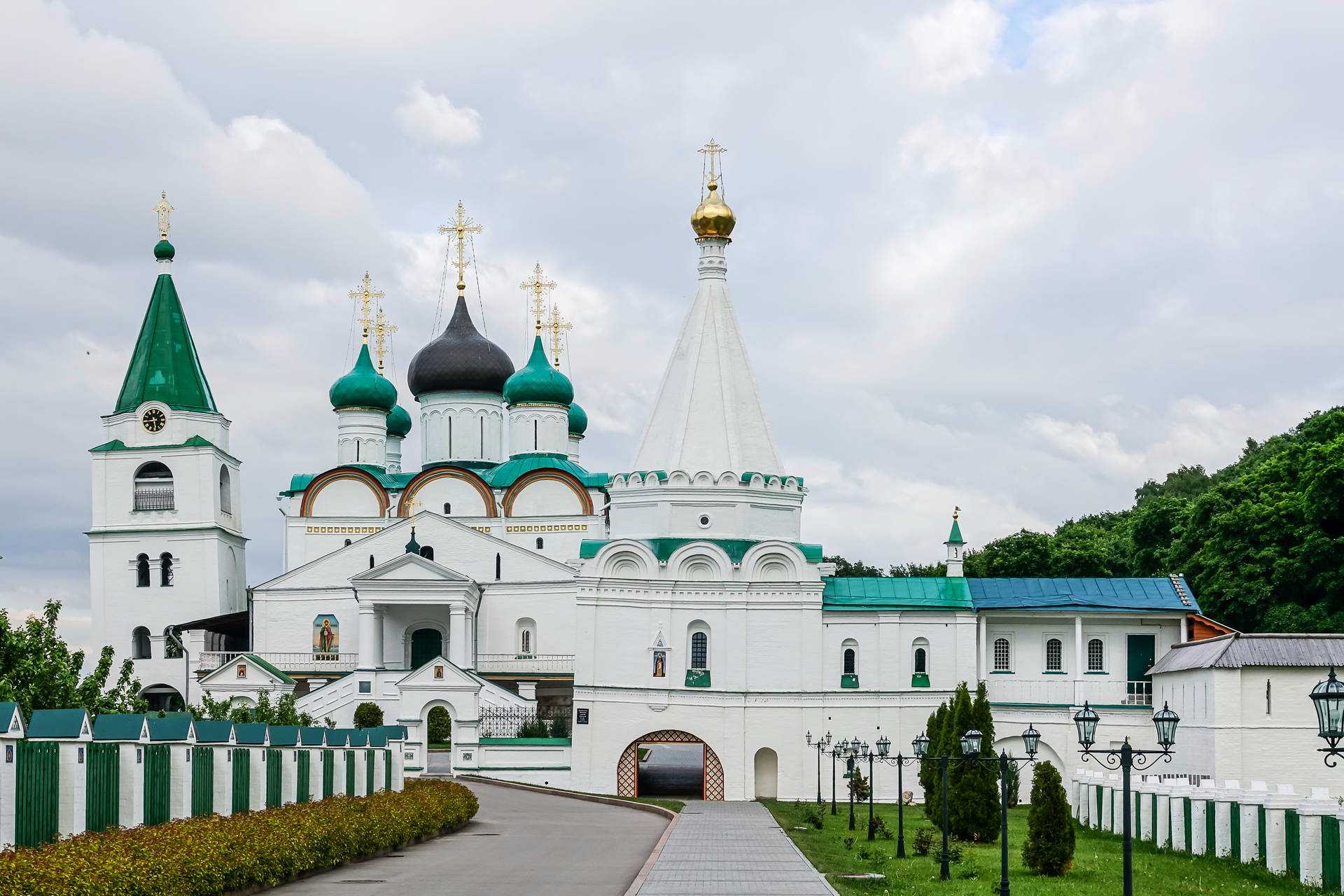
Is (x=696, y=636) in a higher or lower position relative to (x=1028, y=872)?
higher

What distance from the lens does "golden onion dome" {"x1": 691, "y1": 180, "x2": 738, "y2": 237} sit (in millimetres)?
40500

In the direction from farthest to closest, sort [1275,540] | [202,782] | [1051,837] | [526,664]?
[526,664] → [1275,540] → [1051,837] → [202,782]

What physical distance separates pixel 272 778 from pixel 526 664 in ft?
81.3

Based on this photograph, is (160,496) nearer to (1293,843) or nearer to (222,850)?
(222,850)

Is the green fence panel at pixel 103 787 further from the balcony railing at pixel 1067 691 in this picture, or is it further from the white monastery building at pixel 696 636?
the balcony railing at pixel 1067 691

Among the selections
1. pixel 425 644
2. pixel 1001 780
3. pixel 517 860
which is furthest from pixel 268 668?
pixel 1001 780

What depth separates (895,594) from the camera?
127 ft

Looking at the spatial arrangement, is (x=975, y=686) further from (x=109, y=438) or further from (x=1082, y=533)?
(x=109, y=438)

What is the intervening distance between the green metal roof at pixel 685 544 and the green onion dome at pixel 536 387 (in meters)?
15.3

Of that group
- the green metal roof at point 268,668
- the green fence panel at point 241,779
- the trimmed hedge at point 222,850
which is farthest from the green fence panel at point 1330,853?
the green metal roof at point 268,668

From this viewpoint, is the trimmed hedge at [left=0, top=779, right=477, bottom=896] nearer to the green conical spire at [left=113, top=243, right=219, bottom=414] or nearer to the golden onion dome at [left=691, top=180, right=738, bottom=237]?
the golden onion dome at [left=691, top=180, right=738, bottom=237]

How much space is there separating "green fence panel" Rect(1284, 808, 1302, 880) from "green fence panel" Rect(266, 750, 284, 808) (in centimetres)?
1241

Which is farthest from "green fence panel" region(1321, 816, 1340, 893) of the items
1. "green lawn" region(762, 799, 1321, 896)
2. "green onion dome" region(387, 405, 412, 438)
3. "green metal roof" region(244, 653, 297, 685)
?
"green onion dome" region(387, 405, 412, 438)

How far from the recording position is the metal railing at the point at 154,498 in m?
51.2
